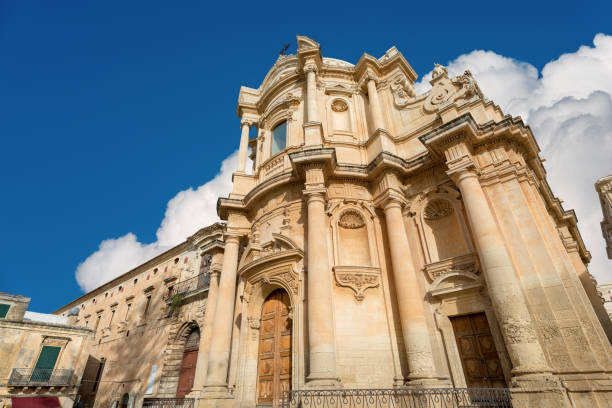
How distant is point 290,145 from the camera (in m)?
13.8

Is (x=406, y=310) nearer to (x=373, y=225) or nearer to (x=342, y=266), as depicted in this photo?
(x=342, y=266)

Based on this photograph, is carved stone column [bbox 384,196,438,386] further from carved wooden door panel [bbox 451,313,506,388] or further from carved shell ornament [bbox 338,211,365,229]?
carved shell ornament [bbox 338,211,365,229]

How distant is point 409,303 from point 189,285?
18085 mm

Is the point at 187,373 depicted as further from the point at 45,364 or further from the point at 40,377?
the point at 45,364

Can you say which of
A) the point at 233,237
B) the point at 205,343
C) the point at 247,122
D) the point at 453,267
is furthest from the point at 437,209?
the point at 247,122

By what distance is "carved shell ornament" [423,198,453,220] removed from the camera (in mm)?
10531

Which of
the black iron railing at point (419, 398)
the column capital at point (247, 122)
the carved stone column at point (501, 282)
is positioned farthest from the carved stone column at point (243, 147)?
the black iron railing at point (419, 398)

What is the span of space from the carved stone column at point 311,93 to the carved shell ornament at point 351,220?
4064 millimetres

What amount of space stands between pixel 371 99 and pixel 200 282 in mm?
16534

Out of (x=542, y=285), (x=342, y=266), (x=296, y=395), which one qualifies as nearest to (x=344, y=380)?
(x=296, y=395)

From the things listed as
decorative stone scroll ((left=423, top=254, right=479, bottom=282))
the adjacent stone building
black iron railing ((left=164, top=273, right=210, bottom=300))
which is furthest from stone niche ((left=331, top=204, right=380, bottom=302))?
the adjacent stone building

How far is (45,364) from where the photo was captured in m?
22.4

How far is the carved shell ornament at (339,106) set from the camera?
14720 millimetres

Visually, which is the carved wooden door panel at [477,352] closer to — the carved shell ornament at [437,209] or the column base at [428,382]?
the column base at [428,382]
